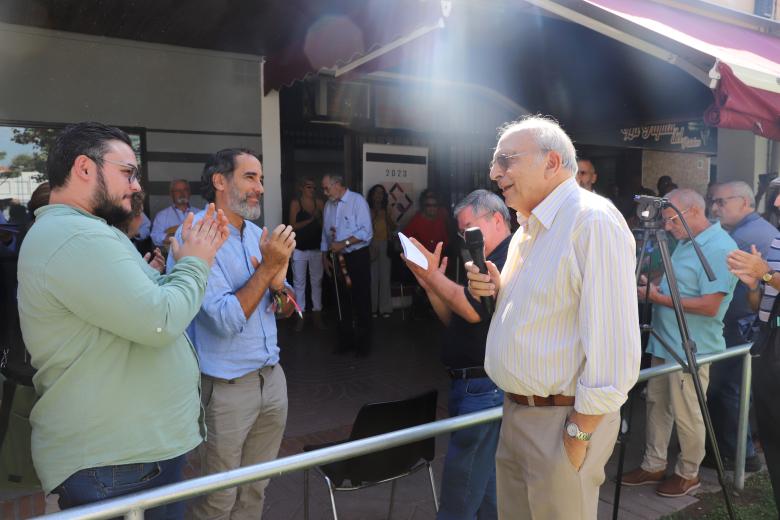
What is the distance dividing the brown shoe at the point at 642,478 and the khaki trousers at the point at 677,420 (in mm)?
33

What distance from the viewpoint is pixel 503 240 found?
2822mm

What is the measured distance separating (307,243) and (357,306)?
1740 mm

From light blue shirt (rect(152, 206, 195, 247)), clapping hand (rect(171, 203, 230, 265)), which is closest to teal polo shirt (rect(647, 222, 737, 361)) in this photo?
clapping hand (rect(171, 203, 230, 265))

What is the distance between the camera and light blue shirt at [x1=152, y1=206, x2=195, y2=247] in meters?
6.64

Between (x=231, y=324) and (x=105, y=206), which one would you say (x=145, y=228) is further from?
(x=105, y=206)

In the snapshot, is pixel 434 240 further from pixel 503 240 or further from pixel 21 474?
pixel 21 474

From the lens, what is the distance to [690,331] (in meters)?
3.97

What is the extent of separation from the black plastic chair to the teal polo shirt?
1.85 m

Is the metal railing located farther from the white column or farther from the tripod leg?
the white column

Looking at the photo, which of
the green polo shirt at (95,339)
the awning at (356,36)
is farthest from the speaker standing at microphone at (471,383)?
the awning at (356,36)

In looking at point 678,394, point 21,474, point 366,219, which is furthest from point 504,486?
point 366,219

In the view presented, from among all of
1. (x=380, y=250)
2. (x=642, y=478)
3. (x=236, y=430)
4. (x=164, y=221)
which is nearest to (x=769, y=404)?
(x=642, y=478)

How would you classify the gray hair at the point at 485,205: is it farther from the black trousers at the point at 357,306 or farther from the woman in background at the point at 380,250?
the woman in background at the point at 380,250

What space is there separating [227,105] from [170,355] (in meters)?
5.85
